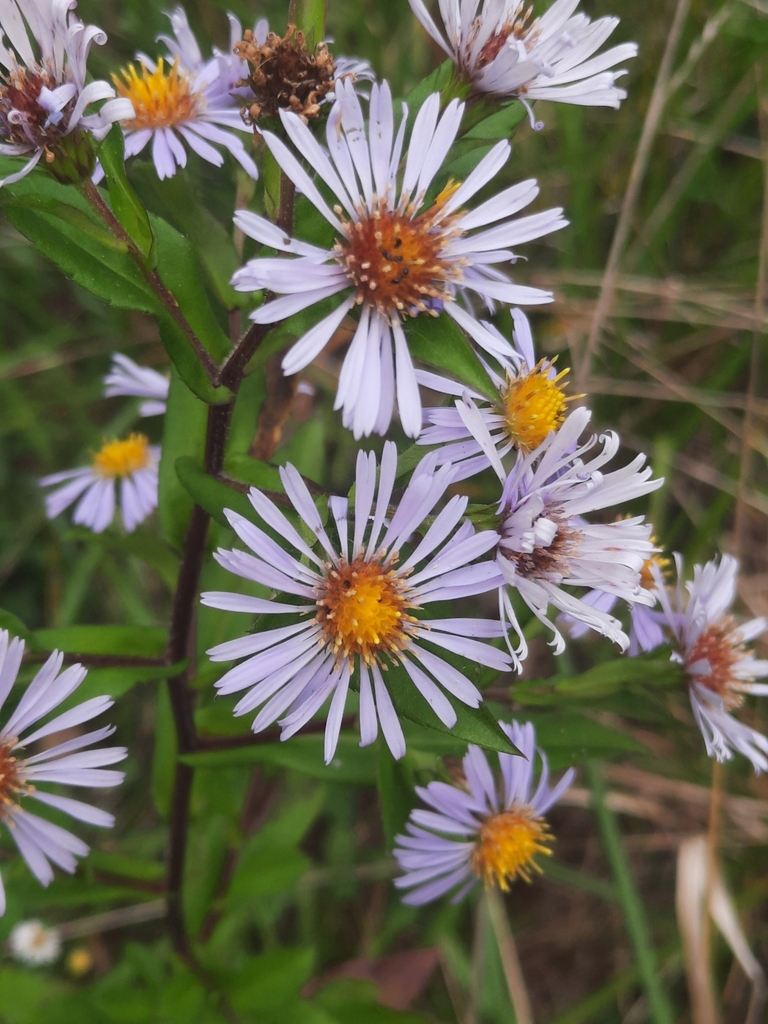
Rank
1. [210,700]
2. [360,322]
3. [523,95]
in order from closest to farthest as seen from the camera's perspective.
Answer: [360,322] < [523,95] < [210,700]

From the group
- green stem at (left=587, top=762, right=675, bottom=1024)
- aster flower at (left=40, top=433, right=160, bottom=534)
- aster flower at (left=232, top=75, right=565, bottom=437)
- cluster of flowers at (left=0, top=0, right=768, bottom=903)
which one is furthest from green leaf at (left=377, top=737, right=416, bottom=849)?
aster flower at (left=40, top=433, right=160, bottom=534)

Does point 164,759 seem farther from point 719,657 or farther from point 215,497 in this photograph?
point 719,657

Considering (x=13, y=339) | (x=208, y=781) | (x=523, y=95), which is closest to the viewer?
(x=523, y=95)

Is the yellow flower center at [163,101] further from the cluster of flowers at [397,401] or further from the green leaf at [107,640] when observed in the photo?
the green leaf at [107,640]

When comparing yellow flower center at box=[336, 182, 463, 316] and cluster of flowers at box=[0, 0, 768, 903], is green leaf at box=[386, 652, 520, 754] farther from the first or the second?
yellow flower center at box=[336, 182, 463, 316]

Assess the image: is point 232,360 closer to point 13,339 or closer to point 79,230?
point 79,230

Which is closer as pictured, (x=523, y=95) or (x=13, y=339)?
(x=523, y=95)

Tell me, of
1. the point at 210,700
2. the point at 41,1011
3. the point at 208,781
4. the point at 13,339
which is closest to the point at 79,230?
the point at 210,700
